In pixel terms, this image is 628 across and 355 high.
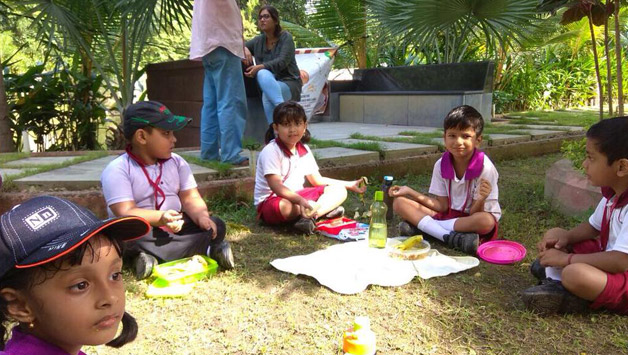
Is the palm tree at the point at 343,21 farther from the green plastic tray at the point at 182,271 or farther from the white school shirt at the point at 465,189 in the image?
the green plastic tray at the point at 182,271

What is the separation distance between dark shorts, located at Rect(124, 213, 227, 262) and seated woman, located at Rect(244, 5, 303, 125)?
2106mm

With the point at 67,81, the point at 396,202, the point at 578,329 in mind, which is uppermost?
the point at 67,81

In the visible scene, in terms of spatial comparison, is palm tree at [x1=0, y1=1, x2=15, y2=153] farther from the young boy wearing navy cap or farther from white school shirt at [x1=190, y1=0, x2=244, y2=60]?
the young boy wearing navy cap

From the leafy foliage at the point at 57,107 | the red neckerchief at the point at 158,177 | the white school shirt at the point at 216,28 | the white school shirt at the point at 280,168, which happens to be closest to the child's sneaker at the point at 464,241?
the white school shirt at the point at 280,168

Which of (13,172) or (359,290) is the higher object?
(13,172)

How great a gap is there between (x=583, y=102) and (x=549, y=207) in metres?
11.1

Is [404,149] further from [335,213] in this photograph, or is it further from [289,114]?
[289,114]

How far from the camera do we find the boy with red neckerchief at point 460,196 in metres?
3.03

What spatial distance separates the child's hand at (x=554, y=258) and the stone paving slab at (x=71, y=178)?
2404 millimetres

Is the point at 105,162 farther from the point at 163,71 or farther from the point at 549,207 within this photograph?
the point at 549,207

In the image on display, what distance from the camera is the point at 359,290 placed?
7.91 feet

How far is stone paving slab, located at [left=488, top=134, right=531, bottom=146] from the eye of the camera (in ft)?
19.4

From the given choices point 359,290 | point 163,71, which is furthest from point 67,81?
point 359,290

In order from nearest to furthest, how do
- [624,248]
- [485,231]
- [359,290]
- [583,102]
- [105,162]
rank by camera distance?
[624,248] → [359,290] → [485,231] → [105,162] → [583,102]
